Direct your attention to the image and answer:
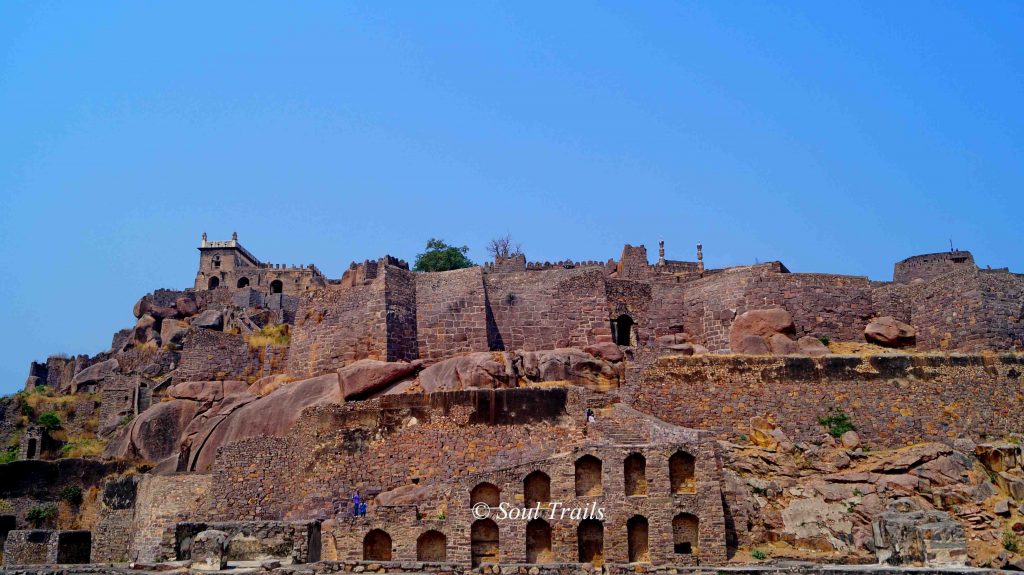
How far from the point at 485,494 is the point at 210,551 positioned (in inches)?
279

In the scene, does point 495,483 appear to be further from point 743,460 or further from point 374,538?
point 743,460

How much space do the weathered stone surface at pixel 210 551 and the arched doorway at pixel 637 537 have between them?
10.1 meters

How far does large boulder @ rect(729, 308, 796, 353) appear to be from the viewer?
1350 inches

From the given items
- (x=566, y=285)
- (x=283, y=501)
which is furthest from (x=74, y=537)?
(x=566, y=285)

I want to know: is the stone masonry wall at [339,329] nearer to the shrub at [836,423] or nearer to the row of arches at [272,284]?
the shrub at [836,423]

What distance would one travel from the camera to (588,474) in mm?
26969

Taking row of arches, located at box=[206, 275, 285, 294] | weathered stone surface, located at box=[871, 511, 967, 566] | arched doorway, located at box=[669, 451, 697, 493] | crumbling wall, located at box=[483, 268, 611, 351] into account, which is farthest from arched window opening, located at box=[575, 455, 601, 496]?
row of arches, located at box=[206, 275, 285, 294]

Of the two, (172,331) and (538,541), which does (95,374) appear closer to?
(172,331)

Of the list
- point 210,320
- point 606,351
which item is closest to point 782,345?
point 606,351

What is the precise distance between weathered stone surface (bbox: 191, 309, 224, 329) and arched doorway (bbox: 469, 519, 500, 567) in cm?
2739

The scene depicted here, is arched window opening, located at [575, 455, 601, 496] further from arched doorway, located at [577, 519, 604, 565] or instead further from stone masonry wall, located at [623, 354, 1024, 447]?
stone masonry wall, located at [623, 354, 1024, 447]

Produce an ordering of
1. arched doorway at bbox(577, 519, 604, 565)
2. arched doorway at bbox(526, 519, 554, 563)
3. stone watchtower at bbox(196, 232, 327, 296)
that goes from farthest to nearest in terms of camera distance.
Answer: stone watchtower at bbox(196, 232, 327, 296)
arched doorway at bbox(526, 519, 554, 563)
arched doorway at bbox(577, 519, 604, 565)

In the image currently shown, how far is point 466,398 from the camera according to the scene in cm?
3058

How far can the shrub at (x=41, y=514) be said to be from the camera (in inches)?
1426
